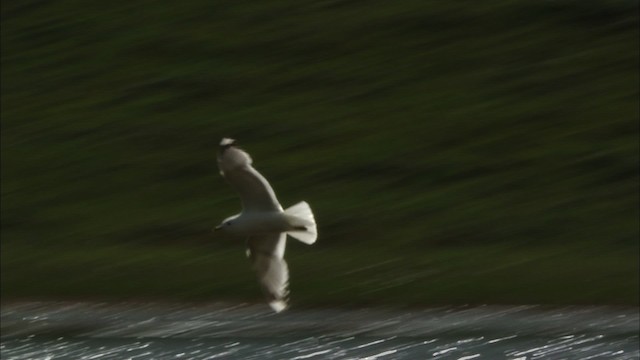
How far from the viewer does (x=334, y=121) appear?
52.6 ft

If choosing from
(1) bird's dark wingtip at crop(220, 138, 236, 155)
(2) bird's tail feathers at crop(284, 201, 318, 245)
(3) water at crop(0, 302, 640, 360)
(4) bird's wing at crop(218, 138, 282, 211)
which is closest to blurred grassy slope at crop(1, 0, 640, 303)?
(3) water at crop(0, 302, 640, 360)

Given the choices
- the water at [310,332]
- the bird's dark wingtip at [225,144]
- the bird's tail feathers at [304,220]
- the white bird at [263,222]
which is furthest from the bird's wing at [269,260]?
the water at [310,332]

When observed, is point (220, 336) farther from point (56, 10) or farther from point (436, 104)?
point (56, 10)

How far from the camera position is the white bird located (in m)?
9.49

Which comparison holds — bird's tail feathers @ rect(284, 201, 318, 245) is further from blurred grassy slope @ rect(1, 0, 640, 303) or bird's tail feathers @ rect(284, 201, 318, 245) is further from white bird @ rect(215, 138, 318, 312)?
blurred grassy slope @ rect(1, 0, 640, 303)

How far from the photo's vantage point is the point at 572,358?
419 inches

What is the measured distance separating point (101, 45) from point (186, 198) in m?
4.42

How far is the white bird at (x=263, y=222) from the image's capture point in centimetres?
949

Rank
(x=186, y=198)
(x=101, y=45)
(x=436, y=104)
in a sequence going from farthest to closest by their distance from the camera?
(x=101, y=45)
(x=436, y=104)
(x=186, y=198)

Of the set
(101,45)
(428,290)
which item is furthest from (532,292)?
(101,45)

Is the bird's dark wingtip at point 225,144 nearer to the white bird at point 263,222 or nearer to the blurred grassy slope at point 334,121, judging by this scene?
the white bird at point 263,222

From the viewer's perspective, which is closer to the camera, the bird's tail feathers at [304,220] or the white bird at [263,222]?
the white bird at [263,222]

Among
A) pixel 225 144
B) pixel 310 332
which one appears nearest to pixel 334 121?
pixel 310 332

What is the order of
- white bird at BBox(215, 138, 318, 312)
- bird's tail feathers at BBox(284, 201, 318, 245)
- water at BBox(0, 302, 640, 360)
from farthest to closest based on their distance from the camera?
water at BBox(0, 302, 640, 360), bird's tail feathers at BBox(284, 201, 318, 245), white bird at BBox(215, 138, 318, 312)
